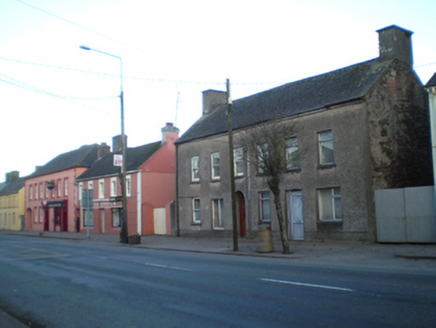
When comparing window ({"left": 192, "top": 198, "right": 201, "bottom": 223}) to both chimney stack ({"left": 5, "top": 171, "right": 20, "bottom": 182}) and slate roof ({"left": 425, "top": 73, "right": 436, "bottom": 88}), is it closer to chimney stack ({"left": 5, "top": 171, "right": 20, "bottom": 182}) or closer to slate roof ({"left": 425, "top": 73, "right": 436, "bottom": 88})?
slate roof ({"left": 425, "top": 73, "right": 436, "bottom": 88})

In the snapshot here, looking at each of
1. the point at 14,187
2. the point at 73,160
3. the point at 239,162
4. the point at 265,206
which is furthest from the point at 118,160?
the point at 14,187

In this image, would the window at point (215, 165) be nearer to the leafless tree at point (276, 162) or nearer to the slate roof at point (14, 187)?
the leafless tree at point (276, 162)

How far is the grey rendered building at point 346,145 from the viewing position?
20.3m

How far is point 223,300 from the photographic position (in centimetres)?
848

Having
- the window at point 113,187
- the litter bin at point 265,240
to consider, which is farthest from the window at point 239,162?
the window at point 113,187

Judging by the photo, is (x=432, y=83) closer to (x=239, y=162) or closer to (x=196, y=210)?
(x=239, y=162)

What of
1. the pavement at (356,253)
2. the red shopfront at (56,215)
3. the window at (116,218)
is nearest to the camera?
the pavement at (356,253)

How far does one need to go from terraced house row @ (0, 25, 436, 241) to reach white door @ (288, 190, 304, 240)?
53 mm

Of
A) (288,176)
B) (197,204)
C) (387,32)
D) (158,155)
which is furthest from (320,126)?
(158,155)

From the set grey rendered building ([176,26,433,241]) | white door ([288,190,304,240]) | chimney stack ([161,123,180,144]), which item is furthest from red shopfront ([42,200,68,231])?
white door ([288,190,304,240])

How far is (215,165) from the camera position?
28.6 m

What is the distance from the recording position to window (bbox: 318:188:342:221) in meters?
21.2

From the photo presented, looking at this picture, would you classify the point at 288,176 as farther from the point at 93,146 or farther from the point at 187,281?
the point at 93,146

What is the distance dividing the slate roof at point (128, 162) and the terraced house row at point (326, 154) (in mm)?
7120
